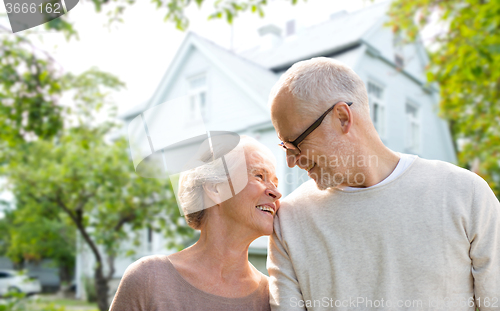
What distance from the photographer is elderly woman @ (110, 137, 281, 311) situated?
63.4 inches

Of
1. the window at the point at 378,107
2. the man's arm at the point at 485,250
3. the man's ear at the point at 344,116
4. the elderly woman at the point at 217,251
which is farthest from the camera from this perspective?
the window at the point at 378,107

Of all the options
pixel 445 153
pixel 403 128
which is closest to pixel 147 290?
pixel 403 128

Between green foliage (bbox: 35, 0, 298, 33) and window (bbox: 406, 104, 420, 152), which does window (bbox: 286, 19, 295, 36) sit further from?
green foliage (bbox: 35, 0, 298, 33)

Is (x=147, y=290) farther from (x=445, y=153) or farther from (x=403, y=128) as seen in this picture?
(x=445, y=153)

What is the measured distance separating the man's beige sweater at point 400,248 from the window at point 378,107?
8.80 m

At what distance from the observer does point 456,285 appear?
4.42 ft

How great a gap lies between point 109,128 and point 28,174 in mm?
2112

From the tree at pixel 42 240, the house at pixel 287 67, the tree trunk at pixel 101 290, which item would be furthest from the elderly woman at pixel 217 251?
the tree at pixel 42 240

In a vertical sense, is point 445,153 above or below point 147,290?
below

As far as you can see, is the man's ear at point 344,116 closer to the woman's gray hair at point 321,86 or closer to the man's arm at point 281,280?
the woman's gray hair at point 321,86

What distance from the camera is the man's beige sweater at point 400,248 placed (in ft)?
4.36

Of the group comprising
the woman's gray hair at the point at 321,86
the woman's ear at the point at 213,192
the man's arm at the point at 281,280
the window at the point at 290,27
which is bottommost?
the man's arm at the point at 281,280

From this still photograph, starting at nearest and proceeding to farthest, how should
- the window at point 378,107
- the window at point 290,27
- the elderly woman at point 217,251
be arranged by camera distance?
the elderly woman at point 217,251
the window at point 378,107
the window at point 290,27

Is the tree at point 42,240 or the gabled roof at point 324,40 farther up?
the gabled roof at point 324,40
